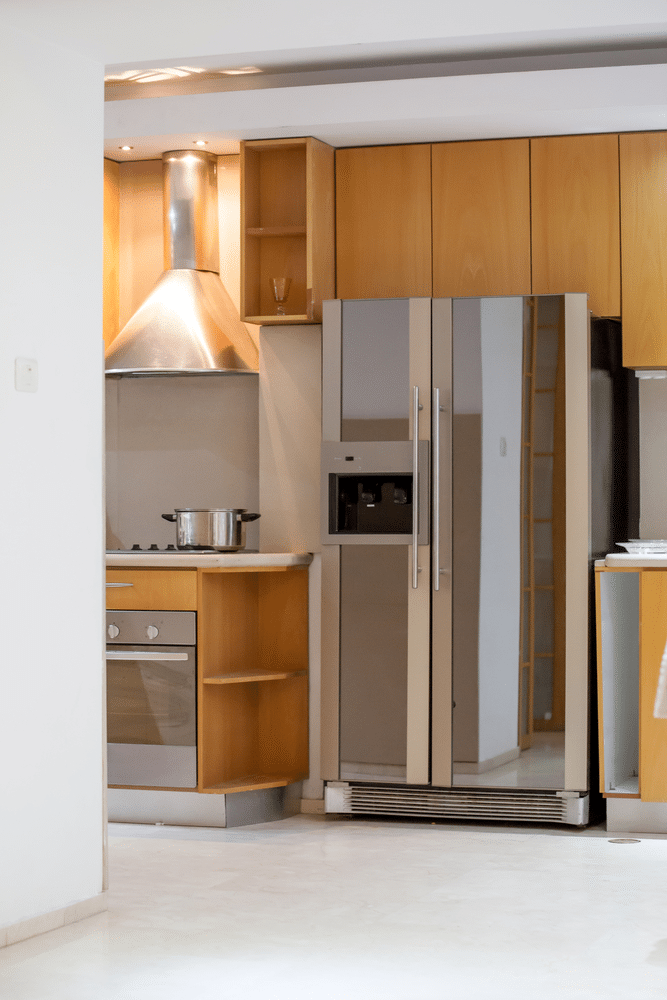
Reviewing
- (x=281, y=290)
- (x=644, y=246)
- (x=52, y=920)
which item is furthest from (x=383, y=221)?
(x=52, y=920)

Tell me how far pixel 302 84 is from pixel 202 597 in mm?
1949

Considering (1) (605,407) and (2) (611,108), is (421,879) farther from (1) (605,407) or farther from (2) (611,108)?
(2) (611,108)

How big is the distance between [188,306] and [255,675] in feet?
4.72

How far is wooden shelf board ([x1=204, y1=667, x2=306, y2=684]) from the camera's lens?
14.8ft

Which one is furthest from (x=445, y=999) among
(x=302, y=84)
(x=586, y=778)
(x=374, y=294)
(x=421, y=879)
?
(x=302, y=84)

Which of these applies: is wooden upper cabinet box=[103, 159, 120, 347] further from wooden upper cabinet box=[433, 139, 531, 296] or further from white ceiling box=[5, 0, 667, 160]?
wooden upper cabinet box=[433, 139, 531, 296]

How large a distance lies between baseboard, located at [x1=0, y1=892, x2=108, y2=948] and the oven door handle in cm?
117

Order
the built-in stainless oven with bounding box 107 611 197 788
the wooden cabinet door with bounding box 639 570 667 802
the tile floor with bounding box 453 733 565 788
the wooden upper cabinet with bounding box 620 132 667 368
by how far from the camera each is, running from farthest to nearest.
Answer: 1. the wooden upper cabinet with bounding box 620 132 667 368
2. the built-in stainless oven with bounding box 107 611 197 788
3. the tile floor with bounding box 453 733 565 788
4. the wooden cabinet door with bounding box 639 570 667 802

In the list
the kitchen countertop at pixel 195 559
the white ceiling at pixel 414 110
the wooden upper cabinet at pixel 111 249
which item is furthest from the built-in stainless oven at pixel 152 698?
the white ceiling at pixel 414 110

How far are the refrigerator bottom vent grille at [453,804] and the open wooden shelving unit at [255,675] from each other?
Answer: 0.27 meters

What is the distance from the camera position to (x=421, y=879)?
374 cm

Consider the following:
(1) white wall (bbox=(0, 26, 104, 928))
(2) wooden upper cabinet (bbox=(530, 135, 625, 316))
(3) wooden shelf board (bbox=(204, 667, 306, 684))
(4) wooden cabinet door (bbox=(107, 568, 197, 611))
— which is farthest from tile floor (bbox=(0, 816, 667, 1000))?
(2) wooden upper cabinet (bbox=(530, 135, 625, 316))

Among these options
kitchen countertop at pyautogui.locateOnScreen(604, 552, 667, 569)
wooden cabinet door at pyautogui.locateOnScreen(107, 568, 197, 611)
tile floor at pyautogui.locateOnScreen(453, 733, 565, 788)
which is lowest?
tile floor at pyautogui.locateOnScreen(453, 733, 565, 788)

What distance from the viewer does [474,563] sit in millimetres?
4465
